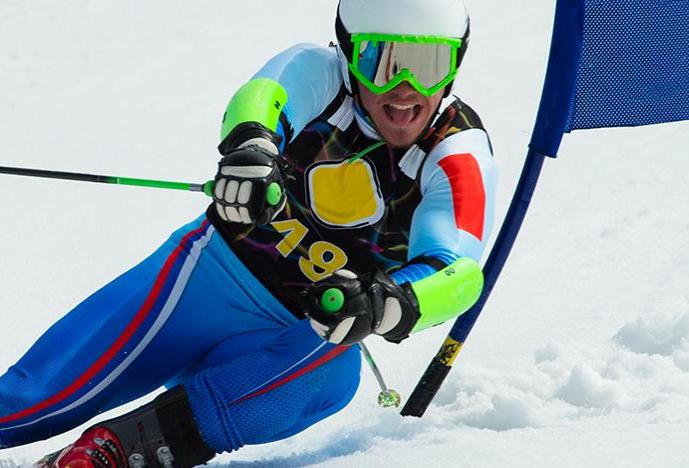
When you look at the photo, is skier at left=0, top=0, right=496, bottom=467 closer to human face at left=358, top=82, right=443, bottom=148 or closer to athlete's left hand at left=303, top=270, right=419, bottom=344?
human face at left=358, top=82, right=443, bottom=148

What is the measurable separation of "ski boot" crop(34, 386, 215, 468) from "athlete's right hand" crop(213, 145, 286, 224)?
0.69 m

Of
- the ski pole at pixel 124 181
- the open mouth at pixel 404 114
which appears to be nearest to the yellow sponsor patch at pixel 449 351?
the open mouth at pixel 404 114

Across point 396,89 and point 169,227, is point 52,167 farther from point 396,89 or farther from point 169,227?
point 396,89

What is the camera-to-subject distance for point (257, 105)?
355cm

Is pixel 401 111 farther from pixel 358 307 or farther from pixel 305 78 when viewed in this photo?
pixel 358 307

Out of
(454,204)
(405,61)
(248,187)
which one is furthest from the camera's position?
(405,61)

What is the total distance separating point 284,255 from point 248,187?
0.88 metres

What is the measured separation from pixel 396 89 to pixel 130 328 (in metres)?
1.05

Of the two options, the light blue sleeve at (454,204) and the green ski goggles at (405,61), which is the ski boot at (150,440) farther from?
the green ski goggles at (405,61)

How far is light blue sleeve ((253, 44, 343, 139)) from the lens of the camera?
3.75m

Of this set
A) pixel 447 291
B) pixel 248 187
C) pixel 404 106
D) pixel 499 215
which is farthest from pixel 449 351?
pixel 499 215

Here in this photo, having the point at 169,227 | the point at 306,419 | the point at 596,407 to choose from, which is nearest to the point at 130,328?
the point at 306,419

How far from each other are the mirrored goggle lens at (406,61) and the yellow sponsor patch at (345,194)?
1.09 ft

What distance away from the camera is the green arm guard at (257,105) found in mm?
3506
